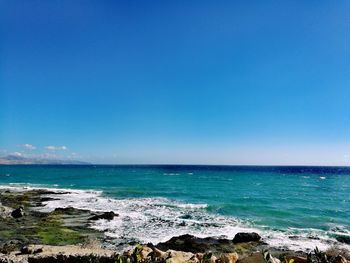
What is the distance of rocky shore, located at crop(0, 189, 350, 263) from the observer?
452 inches

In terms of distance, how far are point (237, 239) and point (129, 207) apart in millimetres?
17008

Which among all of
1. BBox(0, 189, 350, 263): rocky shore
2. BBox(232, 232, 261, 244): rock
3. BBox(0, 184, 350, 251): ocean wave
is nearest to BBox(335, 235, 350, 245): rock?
BBox(0, 184, 350, 251): ocean wave

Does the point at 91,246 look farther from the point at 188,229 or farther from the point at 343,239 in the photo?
the point at 343,239

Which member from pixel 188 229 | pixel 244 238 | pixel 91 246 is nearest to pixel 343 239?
pixel 244 238

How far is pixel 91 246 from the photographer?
18.2 metres

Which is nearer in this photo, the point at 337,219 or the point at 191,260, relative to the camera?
the point at 191,260

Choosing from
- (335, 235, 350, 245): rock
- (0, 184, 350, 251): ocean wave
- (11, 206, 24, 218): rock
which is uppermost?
(11, 206, 24, 218): rock

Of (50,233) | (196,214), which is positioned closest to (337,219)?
(196,214)

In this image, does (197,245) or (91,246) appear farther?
(197,245)

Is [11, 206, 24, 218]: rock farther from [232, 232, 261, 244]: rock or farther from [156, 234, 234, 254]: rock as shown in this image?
[232, 232, 261, 244]: rock

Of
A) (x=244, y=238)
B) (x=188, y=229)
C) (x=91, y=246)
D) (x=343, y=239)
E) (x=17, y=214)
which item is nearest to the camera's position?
(x=91, y=246)

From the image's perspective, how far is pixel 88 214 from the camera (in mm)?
29500

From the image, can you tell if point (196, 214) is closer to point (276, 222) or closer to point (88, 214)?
point (276, 222)

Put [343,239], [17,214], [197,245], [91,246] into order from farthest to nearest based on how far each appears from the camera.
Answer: [17,214]
[343,239]
[197,245]
[91,246]
